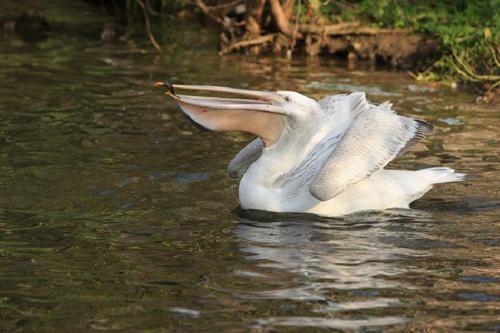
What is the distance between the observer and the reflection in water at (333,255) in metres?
4.57

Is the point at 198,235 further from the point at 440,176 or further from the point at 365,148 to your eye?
the point at 440,176

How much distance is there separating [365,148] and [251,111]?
Answer: 745 mm

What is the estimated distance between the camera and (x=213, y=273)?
497 cm

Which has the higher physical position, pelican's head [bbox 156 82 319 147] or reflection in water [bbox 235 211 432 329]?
pelican's head [bbox 156 82 319 147]

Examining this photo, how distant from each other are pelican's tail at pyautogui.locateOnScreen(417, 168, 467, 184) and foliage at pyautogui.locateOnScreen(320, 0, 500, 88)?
3401mm

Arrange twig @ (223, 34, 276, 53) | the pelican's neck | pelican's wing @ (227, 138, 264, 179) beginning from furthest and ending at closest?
1. twig @ (223, 34, 276, 53)
2. pelican's wing @ (227, 138, 264, 179)
3. the pelican's neck

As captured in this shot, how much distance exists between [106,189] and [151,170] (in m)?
0.63

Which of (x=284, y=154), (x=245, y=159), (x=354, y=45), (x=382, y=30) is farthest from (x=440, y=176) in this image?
(x=354, y=45)

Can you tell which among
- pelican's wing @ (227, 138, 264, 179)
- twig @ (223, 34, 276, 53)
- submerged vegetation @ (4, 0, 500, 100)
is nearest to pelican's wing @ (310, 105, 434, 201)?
pelican's wing @ (227, 138, 264, 179)

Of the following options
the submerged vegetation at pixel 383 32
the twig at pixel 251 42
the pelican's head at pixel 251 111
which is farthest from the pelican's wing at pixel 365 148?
the twig at pixel 251 42

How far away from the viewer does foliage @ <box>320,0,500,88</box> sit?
10.3 m

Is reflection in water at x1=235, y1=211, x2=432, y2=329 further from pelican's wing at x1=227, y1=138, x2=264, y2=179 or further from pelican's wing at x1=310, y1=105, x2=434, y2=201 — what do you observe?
pelican's wing at x1=227, y1=138, x2=264, y2=179

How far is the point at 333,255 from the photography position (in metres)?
5.32

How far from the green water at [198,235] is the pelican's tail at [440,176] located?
176 millimetres
